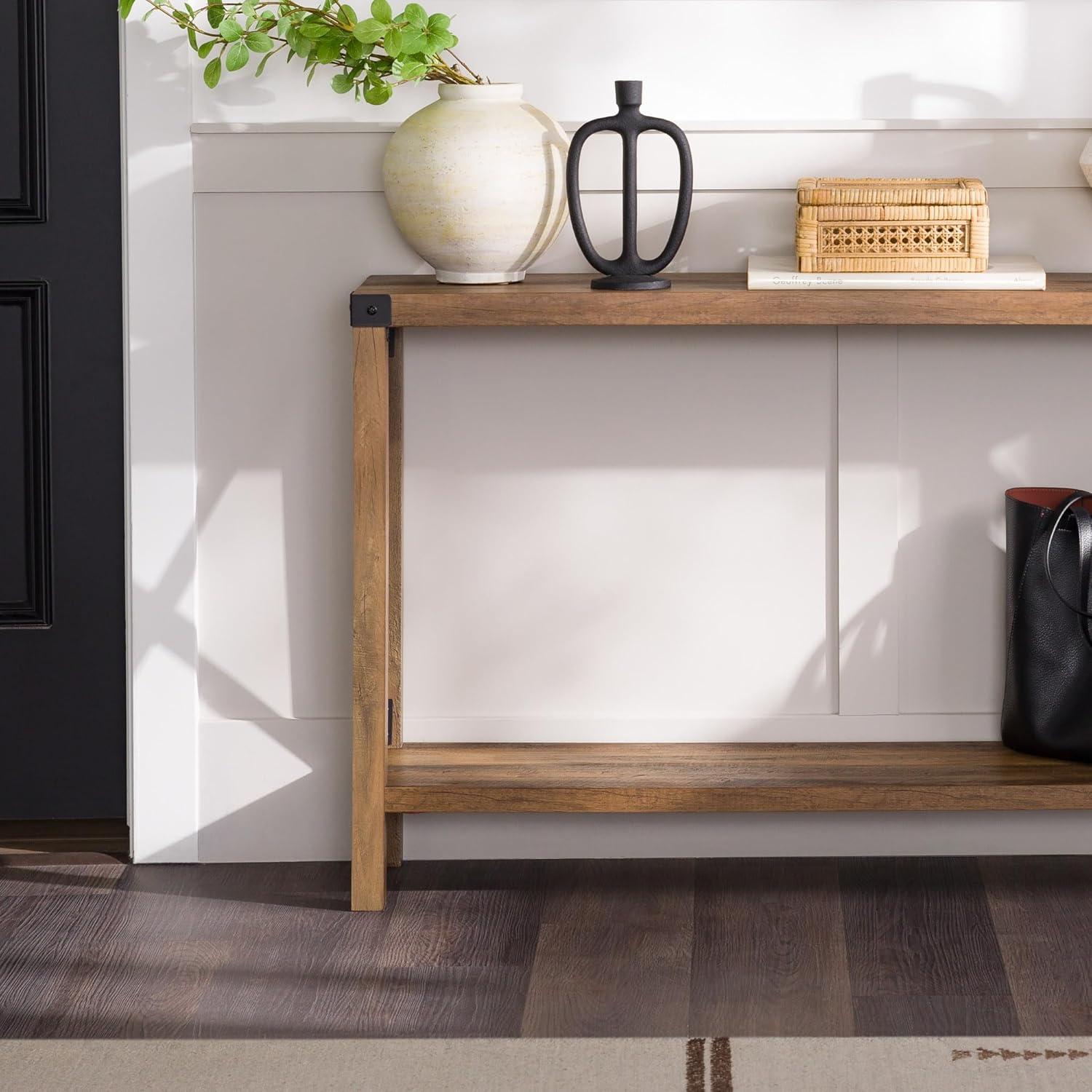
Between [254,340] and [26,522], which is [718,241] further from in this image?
[26,522]

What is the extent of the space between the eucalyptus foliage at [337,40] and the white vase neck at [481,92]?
0.13 ft

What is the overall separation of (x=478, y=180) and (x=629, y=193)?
0.64ft

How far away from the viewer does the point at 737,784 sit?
73.5 inches

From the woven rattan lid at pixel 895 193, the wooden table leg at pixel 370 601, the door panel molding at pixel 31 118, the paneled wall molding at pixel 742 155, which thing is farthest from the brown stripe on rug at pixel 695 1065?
the door panel molding at pixel 31 118

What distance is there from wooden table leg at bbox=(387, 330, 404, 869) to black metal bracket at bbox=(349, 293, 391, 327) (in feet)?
0.75

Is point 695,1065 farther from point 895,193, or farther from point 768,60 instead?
point 768,60

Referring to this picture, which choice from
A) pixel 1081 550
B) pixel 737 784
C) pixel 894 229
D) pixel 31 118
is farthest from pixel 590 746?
pixel 31 118

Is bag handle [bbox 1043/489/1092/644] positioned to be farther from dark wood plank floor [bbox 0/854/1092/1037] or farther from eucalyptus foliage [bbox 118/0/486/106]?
eucalyptus foliage [bbox 118/0/486/106]

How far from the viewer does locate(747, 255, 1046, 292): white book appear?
1.75m

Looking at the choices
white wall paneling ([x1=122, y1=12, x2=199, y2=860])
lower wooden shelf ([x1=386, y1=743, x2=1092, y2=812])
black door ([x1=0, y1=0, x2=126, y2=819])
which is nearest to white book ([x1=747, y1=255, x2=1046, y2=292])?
lower wooden shelf ([x1=386, y1=743, x2=1092, y2=812])

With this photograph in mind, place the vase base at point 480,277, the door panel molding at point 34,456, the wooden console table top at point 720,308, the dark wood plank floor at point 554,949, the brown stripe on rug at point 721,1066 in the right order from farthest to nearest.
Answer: the door panel molding at point 34,456
the vase base at point 480,277
the wooden console table top at point 720,308
the dark wood plank floor at point 554,949
the brown stripe on rug at point 721,1066

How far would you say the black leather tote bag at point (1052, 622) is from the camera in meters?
1.88

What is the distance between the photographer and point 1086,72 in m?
1.94

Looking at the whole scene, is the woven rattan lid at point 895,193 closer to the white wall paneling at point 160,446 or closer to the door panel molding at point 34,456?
the white wall paneling at point 160,446
